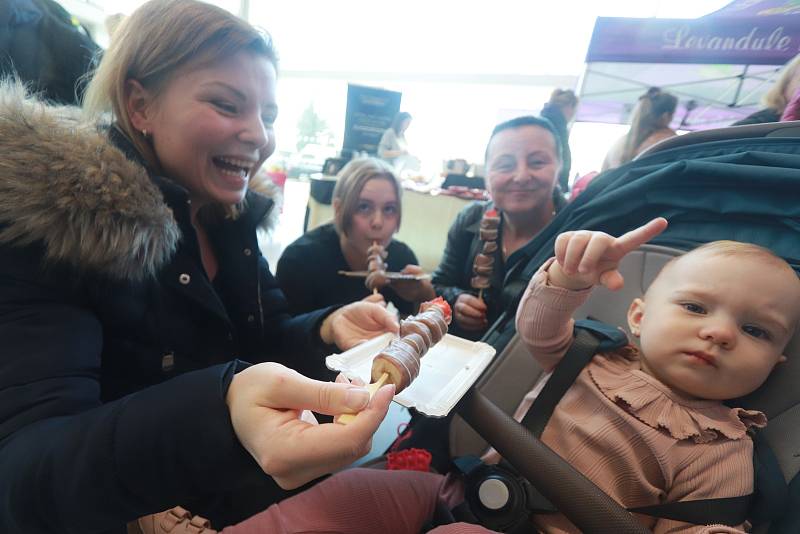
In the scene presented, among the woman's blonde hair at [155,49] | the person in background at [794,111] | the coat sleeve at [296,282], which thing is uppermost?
the person in background at [794,111]

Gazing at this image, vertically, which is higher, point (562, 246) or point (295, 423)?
point (562, 246)

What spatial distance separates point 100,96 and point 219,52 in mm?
294

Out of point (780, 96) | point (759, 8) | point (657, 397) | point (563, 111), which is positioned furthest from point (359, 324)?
point (759, 8)

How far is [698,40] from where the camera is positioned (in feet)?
8.92

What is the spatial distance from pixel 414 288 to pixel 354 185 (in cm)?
60

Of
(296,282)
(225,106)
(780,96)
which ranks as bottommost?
(296,282)

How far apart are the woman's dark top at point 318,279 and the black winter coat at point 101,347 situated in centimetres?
67

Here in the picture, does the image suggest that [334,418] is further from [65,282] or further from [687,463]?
[687,463]

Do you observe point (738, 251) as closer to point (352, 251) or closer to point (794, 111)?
point (794, 111)

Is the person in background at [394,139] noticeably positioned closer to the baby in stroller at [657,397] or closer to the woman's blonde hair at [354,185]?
the woman's blonde hair at [354,185]

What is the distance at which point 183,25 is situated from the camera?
818 millimetres

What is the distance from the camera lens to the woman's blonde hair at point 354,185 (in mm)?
1791

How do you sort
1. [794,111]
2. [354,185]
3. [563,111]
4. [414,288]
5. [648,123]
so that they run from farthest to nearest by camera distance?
[563,111]
[648,123]
[354,185]
[414,288]
[794,111]

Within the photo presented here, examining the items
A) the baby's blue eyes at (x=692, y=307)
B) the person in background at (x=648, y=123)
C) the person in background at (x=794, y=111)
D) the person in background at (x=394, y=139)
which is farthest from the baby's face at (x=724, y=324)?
the person in background at (x=394, y=139)
